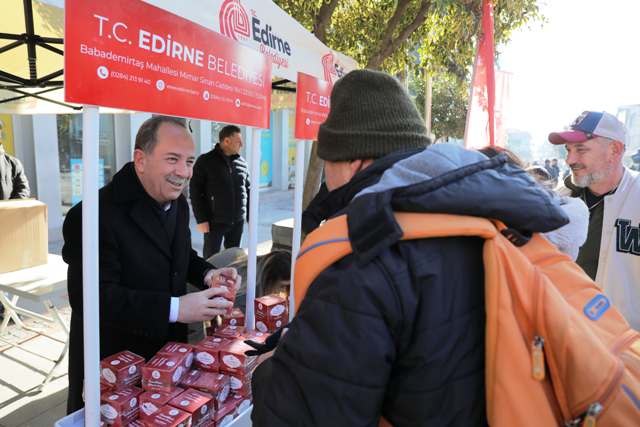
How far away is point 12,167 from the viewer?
4.93 metres

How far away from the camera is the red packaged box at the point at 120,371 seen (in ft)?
5.47

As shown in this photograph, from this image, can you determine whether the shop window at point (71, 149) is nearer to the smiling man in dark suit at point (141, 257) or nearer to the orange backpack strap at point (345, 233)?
the smiling man in dark suit at point (141, 257)

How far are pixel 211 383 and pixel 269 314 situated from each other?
22.7 inches

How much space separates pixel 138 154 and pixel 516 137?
146 ft

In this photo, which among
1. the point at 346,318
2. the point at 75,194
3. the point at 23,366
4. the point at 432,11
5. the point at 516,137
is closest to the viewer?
the point at 346,318

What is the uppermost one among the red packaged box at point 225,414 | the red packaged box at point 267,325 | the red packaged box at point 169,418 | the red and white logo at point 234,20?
the red and white logo at point 234,20

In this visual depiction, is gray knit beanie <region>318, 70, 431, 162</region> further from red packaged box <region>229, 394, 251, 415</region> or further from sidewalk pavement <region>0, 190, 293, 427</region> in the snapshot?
sidewalk pavement <region>0, 190, 293, 427</region>

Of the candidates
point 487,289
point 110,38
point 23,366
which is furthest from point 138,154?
point 23,366

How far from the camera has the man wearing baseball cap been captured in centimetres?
259

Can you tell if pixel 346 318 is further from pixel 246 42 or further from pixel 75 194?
pixel 75 194

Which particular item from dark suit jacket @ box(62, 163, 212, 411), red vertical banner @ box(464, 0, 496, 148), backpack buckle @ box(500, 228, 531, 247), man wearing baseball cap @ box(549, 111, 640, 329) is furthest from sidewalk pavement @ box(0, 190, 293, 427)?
red vertical banner @ box(464, 0, 496, 148)

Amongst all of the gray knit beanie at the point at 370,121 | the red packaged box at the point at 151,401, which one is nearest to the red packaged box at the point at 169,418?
the red packaged box at the point at 151,401

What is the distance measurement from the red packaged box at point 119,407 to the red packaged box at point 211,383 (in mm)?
195

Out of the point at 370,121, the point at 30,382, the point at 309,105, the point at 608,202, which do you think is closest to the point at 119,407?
the point at 370,121
